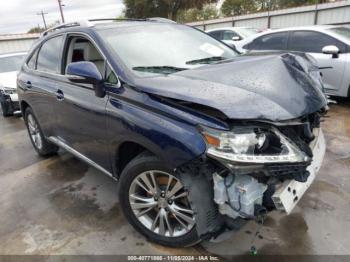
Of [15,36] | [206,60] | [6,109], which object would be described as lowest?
[6,109]

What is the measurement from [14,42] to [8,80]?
1405 centimetres

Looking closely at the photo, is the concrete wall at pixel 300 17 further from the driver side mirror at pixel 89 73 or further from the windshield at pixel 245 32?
the driver side mirror at pixel 89 73

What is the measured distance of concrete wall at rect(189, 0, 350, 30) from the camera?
568 inches

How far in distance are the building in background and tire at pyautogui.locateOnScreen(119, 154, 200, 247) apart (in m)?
19.4

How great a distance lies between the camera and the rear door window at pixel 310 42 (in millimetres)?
6047

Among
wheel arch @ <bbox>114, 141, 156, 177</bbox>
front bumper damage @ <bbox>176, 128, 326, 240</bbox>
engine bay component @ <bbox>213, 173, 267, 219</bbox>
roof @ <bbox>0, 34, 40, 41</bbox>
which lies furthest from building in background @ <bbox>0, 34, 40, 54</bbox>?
engine bay component @ <bbox>213, 173, 267, 219</bbox>

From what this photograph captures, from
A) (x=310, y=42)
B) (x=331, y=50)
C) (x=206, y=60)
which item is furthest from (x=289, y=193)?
(x=310, y=42)

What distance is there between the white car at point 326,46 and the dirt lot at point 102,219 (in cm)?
178

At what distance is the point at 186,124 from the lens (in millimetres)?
2232

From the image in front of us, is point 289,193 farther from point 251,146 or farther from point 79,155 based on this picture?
point 79,155

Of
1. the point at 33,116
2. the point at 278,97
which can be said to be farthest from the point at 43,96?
the point at 278,97

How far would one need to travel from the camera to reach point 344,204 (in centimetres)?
317

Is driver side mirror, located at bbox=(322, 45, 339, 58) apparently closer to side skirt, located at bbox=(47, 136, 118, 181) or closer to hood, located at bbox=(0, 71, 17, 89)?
side skirt, located at bbox=(47, 136, 118, 181)

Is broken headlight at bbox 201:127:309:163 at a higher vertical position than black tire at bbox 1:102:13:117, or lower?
higher
